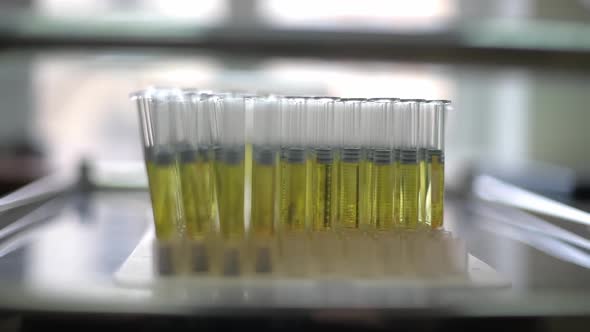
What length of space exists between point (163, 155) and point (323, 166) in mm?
235

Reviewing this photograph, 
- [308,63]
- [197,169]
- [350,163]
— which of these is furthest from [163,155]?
[308,63]

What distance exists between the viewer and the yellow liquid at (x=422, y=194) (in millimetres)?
897

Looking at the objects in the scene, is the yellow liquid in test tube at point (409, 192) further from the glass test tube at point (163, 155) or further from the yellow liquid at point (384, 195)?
the glass test tube at point (163, 155)

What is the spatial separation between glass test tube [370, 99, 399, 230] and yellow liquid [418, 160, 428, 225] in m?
0.04

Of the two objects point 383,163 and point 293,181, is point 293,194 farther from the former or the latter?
point 383,163

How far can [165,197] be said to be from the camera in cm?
84

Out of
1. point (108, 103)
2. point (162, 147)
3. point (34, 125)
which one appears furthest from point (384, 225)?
point (34, 125)

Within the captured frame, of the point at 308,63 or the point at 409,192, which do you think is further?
the point at 308,63

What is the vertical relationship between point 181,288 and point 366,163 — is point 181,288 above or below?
below

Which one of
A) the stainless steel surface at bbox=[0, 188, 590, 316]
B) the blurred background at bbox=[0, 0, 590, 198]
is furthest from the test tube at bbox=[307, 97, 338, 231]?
the blurred background at bbox=[0, 0, 590, 198]

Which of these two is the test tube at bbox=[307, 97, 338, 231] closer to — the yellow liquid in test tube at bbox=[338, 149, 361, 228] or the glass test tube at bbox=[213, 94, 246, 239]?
the yellow liquid in test tube at bbox=[338, 149, 361, 228]

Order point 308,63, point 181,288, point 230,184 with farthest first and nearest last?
point 308,63
point 230,184
point 181,288

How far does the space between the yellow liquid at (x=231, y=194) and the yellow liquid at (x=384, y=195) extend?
208 millimetres

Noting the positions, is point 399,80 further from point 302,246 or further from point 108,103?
point 302,246
